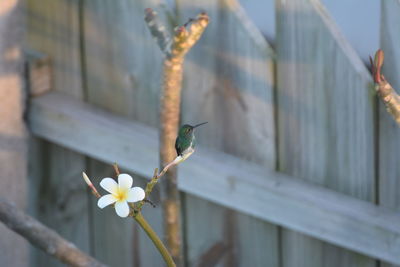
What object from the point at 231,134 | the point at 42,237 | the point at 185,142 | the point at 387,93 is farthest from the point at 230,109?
the point at 185,142

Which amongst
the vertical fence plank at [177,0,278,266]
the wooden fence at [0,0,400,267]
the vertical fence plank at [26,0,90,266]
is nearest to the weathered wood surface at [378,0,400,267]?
the wooden fence at [0,0,400,267]

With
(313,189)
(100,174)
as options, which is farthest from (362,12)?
(100,174)

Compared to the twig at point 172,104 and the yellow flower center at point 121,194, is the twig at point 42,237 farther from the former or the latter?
the yellow flower center at point 121,194

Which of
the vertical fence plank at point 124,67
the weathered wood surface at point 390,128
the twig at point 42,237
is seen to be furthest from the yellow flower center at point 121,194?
the vertical fence plank at point 124,67

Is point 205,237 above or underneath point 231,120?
underneath

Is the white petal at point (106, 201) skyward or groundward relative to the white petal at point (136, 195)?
groundward

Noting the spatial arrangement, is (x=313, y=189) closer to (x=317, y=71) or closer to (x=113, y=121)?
(x=317, y=71)

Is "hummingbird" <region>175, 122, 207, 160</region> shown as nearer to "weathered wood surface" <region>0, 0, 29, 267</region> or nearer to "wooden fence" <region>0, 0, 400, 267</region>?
"wooden fence" <region>0, 0, 400, 267</region>
